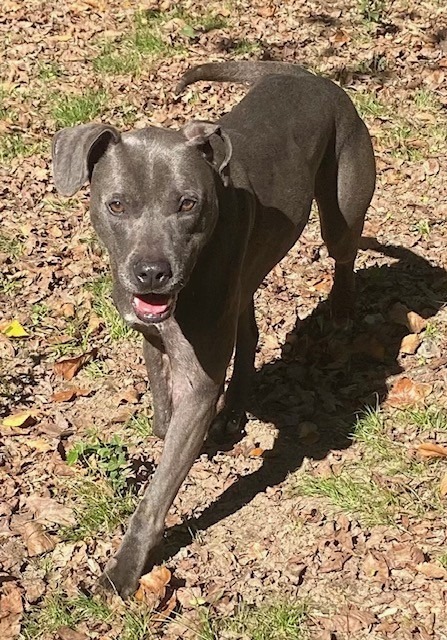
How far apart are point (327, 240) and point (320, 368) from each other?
0.71 meters

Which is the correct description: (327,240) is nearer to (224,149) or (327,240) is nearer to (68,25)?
(224,149)

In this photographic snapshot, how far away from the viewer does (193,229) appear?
3.92m

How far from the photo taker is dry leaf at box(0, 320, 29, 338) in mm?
5891

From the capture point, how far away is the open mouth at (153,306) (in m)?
3.89

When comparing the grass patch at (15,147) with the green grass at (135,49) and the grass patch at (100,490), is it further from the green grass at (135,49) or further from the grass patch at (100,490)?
the grass patch at (100,490)

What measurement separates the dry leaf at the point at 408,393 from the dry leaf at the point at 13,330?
6.81 feet

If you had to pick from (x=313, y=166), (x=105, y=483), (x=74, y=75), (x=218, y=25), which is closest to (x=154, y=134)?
(x=313, y=166)

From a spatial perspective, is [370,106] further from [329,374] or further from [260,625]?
[260,625]

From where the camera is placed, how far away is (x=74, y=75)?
29.1 ft

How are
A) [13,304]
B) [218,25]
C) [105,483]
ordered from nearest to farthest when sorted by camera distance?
[105,483], [13,304], [218,25]

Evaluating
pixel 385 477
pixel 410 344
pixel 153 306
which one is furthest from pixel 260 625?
pixel 410 344

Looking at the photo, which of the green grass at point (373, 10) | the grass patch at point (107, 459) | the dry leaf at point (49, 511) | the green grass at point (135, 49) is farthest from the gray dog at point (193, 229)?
the green grass at point (373, 10)

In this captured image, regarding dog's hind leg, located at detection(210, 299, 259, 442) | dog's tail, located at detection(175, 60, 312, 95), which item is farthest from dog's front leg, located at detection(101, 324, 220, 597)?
dog's tail, located at detection(175, 60, 312, 95)

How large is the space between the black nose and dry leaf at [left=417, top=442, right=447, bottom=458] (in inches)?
73.6
